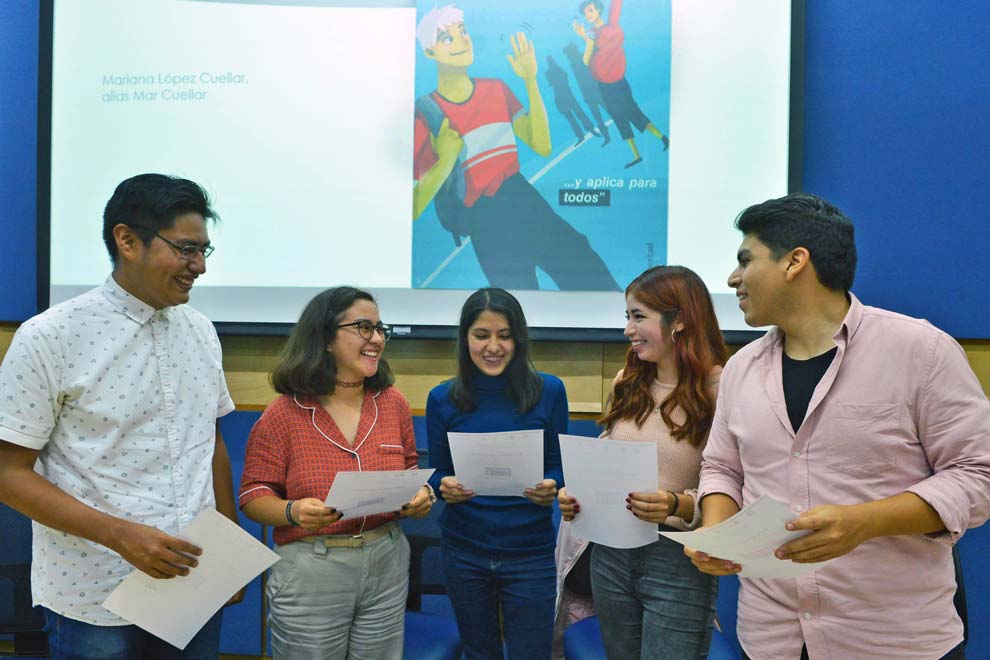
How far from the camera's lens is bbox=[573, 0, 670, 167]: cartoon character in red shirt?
289cm

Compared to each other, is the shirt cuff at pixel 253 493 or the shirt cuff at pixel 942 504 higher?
the shirt cuff at pixel 942 504

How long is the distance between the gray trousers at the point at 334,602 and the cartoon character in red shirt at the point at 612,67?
5.89ft

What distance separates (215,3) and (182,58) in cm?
26

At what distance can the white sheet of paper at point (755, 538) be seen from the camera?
1.28m

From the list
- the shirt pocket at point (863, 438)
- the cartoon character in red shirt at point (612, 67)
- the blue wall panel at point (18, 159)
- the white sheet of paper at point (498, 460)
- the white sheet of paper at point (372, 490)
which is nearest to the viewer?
the shirt pocket at point (863, 438)

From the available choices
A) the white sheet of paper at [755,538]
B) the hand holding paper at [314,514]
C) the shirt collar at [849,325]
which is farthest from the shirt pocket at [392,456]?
the shirt collar at [849,325]

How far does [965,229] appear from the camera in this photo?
283 cm

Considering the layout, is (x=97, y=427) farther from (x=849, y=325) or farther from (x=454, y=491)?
(x=849, y=325)

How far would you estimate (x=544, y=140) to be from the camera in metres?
2.92

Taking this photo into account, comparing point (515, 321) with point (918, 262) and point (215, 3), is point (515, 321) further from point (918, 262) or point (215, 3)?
point (215, 3)

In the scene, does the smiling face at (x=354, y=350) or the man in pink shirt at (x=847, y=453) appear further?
the smiling face at (x=354, y=350)

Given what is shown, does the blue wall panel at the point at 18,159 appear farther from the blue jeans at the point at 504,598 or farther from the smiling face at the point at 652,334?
the smiling face at the point at 652,334

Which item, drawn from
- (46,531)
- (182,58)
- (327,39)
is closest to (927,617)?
(46,531)

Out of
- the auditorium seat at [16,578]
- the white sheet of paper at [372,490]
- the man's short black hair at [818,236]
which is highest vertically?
the man's short black hair at [818,236]
